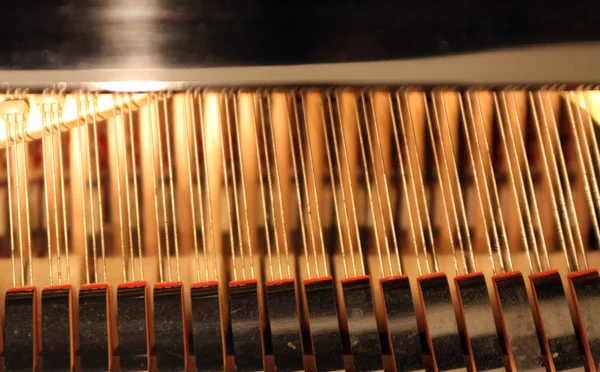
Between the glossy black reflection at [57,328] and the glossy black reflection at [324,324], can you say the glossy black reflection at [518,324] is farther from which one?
the glossy black reflection at [57,328]

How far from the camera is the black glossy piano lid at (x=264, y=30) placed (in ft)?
3.10

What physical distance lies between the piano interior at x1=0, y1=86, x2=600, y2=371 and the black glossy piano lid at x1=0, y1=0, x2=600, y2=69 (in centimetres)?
6

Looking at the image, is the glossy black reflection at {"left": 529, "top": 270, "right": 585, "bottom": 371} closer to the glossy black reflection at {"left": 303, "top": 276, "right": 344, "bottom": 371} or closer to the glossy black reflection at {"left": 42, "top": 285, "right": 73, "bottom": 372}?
the glossy black reflection at {"left": 303, "top": 276, "right": 344, "bottom": 371}

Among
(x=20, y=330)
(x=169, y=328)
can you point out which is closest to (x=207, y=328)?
(x=169, y=328)

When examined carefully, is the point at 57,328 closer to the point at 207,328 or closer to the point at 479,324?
the point at 207,328

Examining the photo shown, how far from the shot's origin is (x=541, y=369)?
0.94 metres

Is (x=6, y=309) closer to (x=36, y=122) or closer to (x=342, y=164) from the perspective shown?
(x=36, y=122)

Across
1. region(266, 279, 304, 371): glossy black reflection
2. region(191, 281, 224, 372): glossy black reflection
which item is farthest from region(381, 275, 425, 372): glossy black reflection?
region(191, 281, 224, 372): glossy black reflection

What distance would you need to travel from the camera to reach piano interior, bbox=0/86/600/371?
42.0 inches

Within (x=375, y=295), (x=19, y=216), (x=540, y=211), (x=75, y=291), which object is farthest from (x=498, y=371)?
(x=19, y=216)

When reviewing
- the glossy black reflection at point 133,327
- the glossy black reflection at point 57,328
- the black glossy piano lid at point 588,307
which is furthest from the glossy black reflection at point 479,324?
the glossy black reflection at point 57,328

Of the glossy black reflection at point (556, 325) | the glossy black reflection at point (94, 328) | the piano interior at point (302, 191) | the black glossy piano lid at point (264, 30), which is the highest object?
the black glossy piano lid at point (264, 30)

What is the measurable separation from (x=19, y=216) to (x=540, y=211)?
885mm

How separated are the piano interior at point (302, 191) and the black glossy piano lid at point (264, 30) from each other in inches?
2.4
